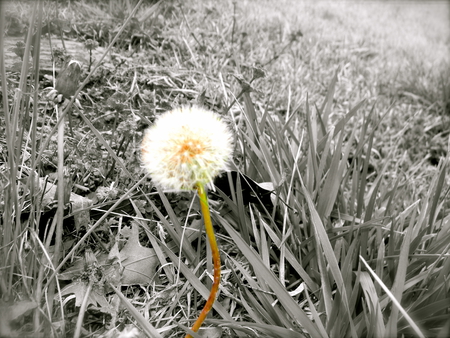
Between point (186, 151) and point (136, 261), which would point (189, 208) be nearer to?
point (136, 261)

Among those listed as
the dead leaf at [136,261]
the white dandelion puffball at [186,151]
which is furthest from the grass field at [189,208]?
the white dandelion puffball at [186,151]

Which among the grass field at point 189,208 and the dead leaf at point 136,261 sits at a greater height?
the grass field at point 189,208

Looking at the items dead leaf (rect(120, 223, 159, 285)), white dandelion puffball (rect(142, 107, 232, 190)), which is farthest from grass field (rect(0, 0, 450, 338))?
white dandelion puffball (rect(142, 107, 232, 190))

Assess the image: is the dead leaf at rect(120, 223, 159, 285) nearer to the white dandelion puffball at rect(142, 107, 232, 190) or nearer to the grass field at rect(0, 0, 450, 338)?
the grass field at rect(0, 0, 450, 338)

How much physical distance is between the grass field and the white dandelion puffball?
0.15 metres

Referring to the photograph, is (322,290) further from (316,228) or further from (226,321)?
(226,321)

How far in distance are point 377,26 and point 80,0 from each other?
3.95 metres

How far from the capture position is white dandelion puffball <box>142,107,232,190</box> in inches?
37.1

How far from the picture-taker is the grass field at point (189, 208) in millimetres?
1111

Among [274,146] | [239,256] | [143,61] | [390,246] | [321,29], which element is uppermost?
[321,29]

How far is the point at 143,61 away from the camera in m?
2.45

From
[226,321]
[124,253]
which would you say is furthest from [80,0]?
[226,321]

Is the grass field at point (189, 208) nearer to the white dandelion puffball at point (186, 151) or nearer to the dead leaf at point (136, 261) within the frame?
the dead leaf at point (136, 261)

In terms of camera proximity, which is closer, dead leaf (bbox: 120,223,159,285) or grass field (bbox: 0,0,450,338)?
grass field (bbox: 0,0,450,338)
